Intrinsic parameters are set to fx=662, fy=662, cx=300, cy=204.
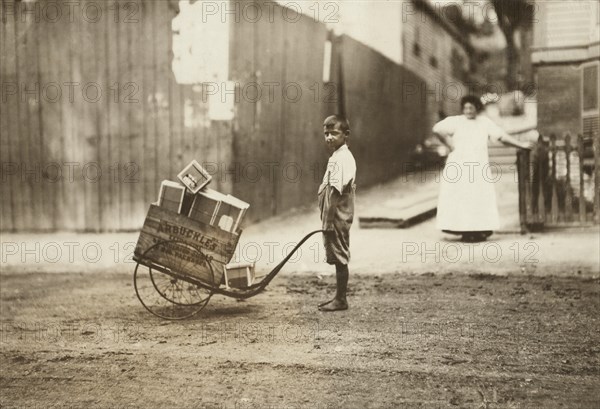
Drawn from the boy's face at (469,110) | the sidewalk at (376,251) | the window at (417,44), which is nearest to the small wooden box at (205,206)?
the sidewalk at (376,251)

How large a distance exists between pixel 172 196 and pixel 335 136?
1.51 m

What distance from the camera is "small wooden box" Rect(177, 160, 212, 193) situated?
555cm

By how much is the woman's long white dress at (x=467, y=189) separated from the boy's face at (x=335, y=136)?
11.7 ft

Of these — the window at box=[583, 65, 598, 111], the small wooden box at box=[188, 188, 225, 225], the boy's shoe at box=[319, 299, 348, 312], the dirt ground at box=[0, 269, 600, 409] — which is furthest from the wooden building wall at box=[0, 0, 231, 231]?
the window at box=[583, 65, 598, 111]

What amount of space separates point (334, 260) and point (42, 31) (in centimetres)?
750

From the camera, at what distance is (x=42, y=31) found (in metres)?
10.6

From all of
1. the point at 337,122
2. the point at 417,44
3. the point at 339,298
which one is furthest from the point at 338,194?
the point at 417,44

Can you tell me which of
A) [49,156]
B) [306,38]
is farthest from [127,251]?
[306,38]

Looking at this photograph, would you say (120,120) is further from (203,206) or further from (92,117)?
(203,206)

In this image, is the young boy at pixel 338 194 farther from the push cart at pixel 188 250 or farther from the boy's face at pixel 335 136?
the push cart at pixel 188 250

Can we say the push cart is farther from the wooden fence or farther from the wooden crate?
the wooden fence

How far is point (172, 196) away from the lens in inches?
223

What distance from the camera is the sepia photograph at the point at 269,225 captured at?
4328 mm

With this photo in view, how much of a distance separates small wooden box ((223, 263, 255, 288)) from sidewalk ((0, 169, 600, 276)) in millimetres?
1712
